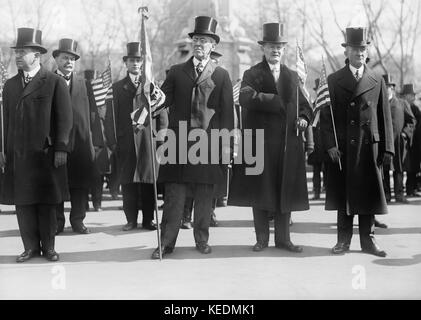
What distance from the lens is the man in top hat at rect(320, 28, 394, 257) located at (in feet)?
22.5

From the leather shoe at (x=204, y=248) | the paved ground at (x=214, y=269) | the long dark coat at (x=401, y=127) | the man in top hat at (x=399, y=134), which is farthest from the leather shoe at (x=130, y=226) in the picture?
the long dark coat at (x=401, y=127)

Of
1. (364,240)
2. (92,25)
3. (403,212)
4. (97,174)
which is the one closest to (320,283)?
(364,240)

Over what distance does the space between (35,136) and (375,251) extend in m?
3.76

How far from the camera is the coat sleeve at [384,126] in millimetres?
6867

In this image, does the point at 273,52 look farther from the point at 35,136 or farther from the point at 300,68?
the point at 35,136

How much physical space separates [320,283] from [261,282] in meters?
0.51

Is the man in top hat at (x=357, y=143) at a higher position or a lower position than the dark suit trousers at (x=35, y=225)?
higher

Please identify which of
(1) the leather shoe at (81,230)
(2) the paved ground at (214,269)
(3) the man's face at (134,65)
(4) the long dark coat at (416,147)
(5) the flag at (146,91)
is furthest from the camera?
(4) the long dark coat at (416,147)

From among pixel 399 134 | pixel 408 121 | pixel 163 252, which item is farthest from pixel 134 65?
pixel 408 121

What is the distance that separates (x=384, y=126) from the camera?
693cm

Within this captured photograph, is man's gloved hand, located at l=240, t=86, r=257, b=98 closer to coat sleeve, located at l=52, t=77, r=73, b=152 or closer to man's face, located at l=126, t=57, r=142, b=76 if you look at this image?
coat sleeve, located at l=52, t=77, r=73, b=152

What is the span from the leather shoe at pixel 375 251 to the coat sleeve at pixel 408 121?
253 inches

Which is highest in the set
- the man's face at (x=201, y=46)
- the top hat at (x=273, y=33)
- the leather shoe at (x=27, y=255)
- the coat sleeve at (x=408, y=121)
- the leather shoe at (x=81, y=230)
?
the top hat at (x=273, y=33)

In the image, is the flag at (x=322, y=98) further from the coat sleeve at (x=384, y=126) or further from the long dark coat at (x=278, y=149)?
the coat sleeve at (x=384, y=126)
